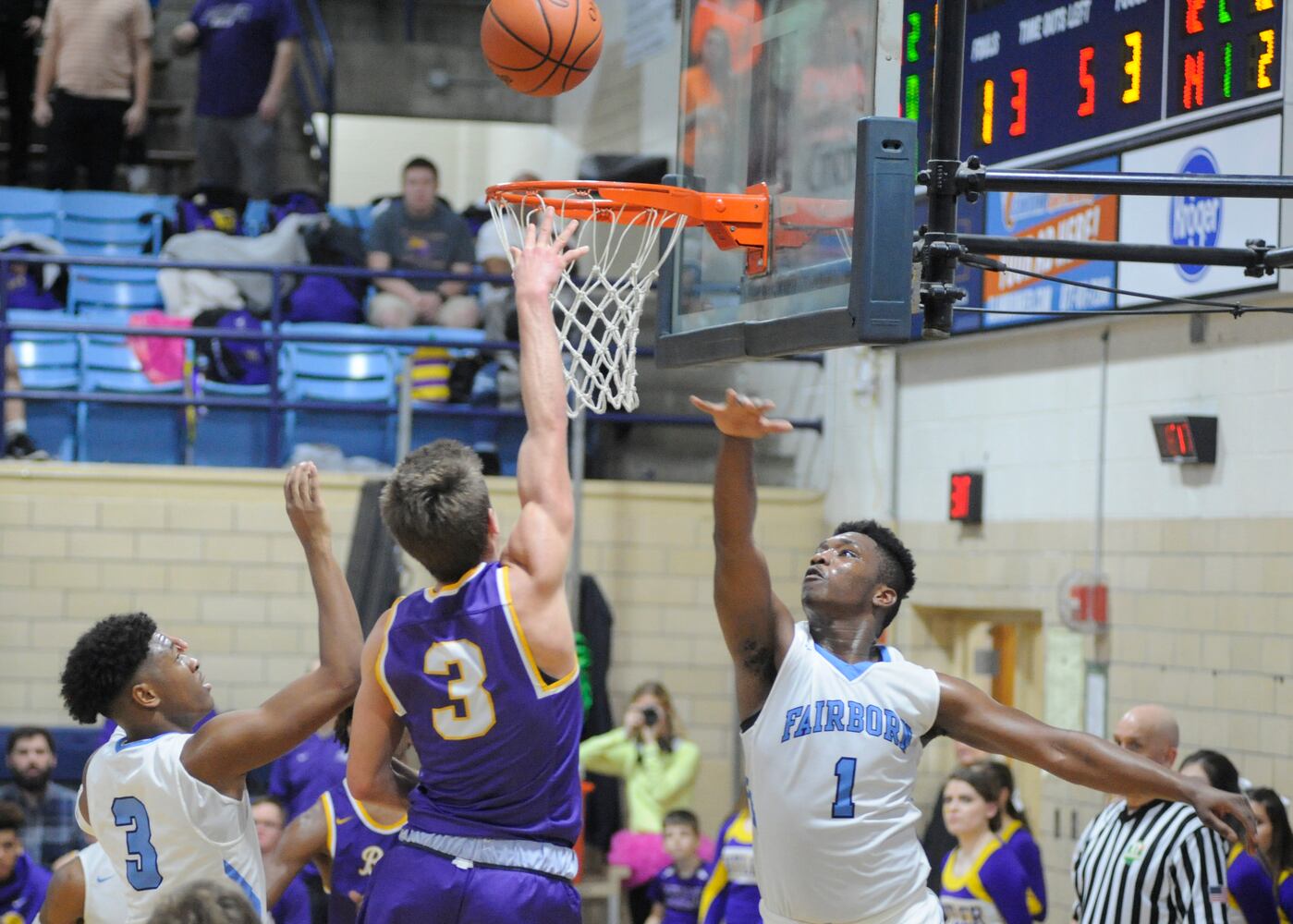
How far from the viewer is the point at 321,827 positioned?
5.38 meters

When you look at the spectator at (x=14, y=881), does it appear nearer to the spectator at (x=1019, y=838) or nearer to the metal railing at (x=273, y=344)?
the metal railing at (x=273, y=344)

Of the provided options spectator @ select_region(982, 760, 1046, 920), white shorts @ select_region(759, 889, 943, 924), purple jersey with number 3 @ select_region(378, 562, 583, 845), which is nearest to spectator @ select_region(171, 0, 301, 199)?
spectator @ select_region(982, 760, 1046, 920)

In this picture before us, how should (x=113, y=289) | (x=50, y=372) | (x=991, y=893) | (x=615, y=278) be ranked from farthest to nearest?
(x=113, y=289) → (x=50, y=372) → (x=991, y=893) → (x=615, y=278)

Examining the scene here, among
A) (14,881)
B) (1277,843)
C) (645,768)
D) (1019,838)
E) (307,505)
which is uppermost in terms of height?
(307,505)

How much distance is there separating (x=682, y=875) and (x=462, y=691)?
5602 mm

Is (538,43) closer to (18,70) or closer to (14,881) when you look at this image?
(14,881)

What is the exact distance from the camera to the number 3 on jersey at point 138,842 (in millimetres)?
4320

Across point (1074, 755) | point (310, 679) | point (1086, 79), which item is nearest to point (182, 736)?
point (310, 679)

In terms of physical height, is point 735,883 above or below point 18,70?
below

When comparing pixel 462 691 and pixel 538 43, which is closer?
pixel 462 691

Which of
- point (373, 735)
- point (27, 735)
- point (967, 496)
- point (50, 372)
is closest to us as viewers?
point (373, 735)

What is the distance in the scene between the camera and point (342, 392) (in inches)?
451

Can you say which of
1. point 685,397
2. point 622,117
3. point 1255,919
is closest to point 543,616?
point 1255,919

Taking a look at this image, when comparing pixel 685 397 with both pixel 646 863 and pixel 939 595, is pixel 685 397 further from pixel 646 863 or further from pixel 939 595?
pixel 646 863
